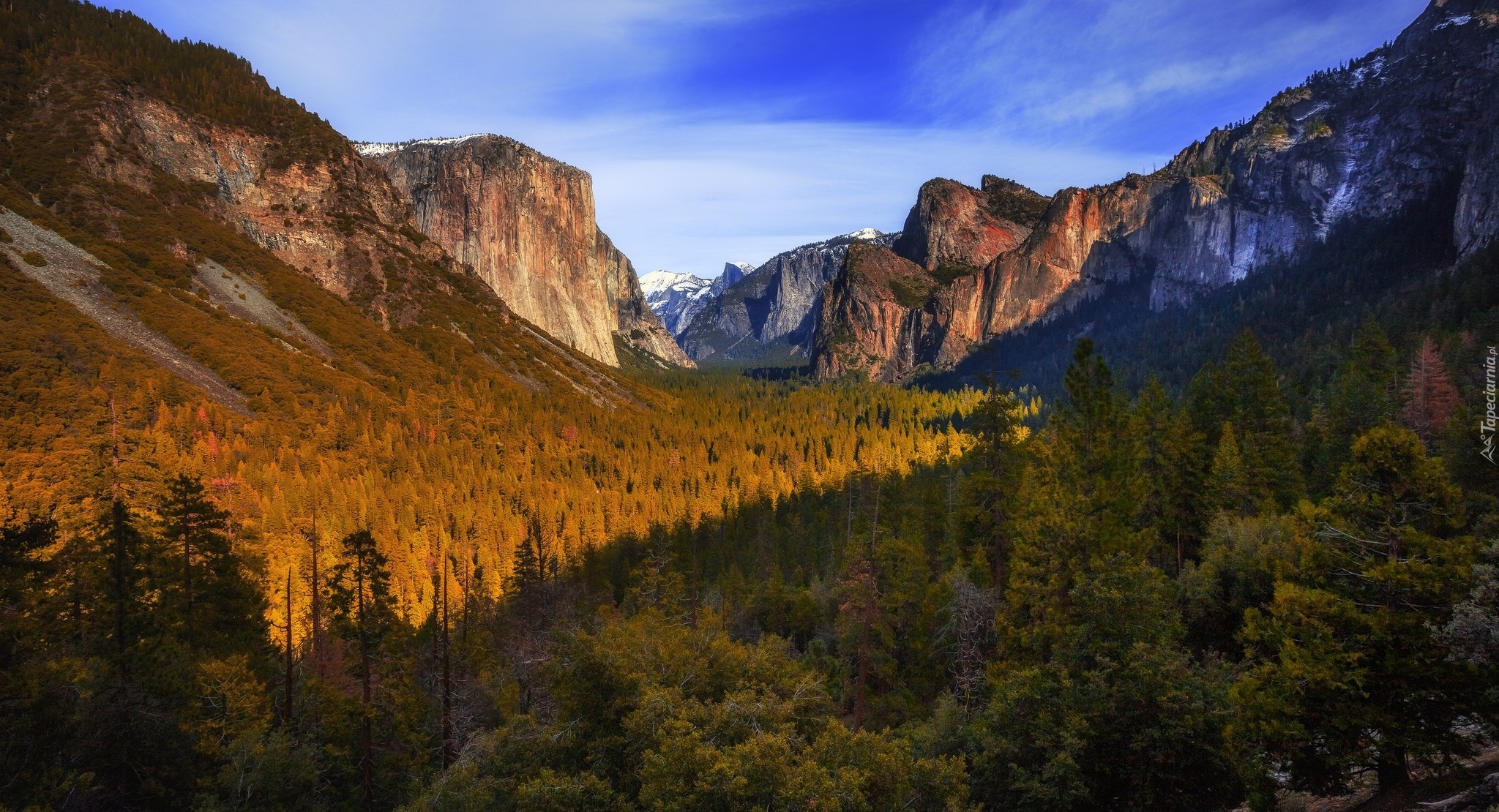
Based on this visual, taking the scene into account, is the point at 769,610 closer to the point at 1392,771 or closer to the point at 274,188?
the point at 1392,771

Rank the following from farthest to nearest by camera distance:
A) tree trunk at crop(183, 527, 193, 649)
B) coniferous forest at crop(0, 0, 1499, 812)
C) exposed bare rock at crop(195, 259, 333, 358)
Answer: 1. exposed bare rock at crop(195, 259, 333, 358)
2. tree trunk at crop(183, 527, 193, 649)
3. coniferous forest at crop(0, 0, 1499, 812)

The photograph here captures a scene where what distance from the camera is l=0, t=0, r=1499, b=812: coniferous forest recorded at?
1315cm

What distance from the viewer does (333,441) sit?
260 ft

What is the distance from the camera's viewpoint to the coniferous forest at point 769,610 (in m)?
13.1

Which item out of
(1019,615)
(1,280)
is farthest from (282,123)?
(1019,615)

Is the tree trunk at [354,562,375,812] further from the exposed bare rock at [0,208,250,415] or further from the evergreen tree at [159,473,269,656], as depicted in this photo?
the exposed bare rock at [0,208,250,415]

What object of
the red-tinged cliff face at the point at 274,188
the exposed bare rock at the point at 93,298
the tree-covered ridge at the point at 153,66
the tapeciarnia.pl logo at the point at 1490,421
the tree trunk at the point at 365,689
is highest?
the tree-covered ridge at the point at 153,66

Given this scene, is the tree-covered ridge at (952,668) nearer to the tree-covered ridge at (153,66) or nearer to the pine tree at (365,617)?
the pine tree at (365,617)

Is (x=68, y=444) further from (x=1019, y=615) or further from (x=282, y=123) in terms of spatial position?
(x=282, y=123)

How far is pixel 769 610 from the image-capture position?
5072cm

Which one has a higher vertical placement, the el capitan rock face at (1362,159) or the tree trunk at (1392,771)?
the el capitan rock face at (1362,159)

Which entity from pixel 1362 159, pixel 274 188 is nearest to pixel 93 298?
pixel 274 188

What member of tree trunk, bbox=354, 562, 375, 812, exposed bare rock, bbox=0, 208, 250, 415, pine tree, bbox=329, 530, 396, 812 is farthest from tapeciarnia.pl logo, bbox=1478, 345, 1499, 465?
exposed bare rock, bbox=0, 208, 250, 415

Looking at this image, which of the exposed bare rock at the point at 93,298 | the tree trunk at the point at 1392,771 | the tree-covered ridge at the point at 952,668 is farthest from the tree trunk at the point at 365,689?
the exposed bare rock at the point at 93,298
